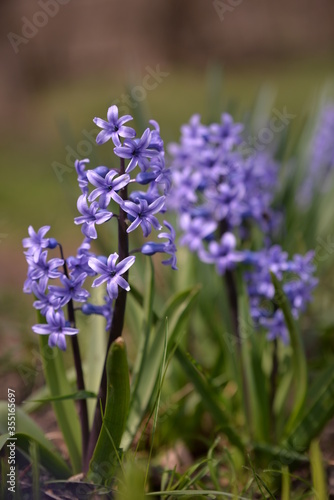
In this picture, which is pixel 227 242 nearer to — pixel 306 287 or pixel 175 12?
pixel 306 287

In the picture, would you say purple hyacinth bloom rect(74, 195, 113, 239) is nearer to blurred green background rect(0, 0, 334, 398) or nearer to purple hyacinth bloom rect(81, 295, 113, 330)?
purple hyacinth bloom rect(81, 295, 113, 330)

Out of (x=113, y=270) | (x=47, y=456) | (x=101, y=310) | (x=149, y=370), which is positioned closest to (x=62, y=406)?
(x=47, y=456)

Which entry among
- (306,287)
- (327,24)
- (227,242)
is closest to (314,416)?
(306,287)

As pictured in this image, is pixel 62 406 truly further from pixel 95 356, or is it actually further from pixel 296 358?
pixel 296 358

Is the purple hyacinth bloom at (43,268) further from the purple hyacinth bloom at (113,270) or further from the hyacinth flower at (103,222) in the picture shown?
the purple hyacinth bloom at (113,270)

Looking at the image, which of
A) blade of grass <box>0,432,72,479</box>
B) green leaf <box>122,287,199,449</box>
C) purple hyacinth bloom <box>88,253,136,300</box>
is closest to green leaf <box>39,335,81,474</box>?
blade of grass <box>0,432,72,479</box>

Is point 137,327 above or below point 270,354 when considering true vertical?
above

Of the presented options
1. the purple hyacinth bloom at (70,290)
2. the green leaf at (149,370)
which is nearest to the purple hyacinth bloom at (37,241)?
the purple hyacinth bloom at (70,290)

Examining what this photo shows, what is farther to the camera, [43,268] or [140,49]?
[140,49]
